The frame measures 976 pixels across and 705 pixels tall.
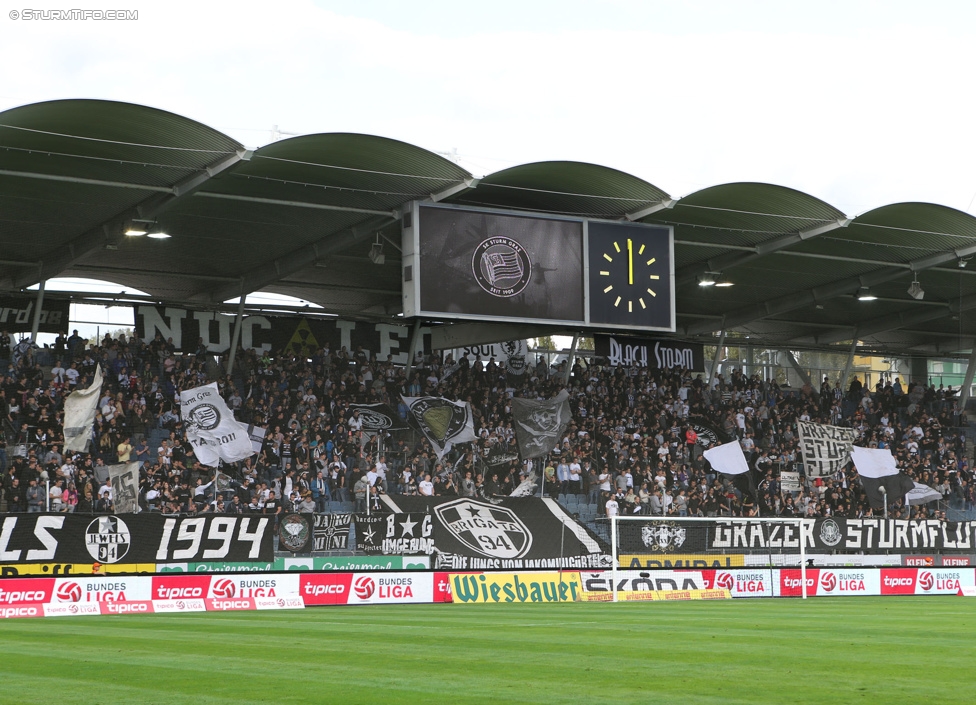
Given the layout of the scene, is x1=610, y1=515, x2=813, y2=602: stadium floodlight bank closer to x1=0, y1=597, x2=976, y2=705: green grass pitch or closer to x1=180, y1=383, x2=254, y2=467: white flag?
x1=180, y1=383, x2=254, y2=467: white flag

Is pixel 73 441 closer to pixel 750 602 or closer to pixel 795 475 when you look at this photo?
pixel 750 602

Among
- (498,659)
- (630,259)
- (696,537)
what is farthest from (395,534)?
(498,659)

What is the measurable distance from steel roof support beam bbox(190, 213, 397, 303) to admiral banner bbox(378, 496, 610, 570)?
7.06m

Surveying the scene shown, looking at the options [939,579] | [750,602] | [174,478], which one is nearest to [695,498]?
[939,579]

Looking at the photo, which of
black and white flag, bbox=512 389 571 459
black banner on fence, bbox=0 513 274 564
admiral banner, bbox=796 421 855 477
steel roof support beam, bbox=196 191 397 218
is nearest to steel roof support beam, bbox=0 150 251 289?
steel roof support beam, bbox=196 191 397 218

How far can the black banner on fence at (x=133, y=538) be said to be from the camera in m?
23.9

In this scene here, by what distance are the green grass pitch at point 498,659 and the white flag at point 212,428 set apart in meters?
11.9

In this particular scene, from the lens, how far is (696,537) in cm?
3127

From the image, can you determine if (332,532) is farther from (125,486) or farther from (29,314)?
(29,314)

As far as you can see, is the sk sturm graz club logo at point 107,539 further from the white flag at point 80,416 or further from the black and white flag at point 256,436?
the black and white flag at point 256,436

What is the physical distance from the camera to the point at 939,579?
3162 centimetres

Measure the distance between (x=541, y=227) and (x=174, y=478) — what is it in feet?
35.2

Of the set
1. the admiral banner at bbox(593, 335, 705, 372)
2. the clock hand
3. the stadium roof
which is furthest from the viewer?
the admiral banner at bbox(593, 335, 705, 372)

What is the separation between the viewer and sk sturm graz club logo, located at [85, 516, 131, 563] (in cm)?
2459
